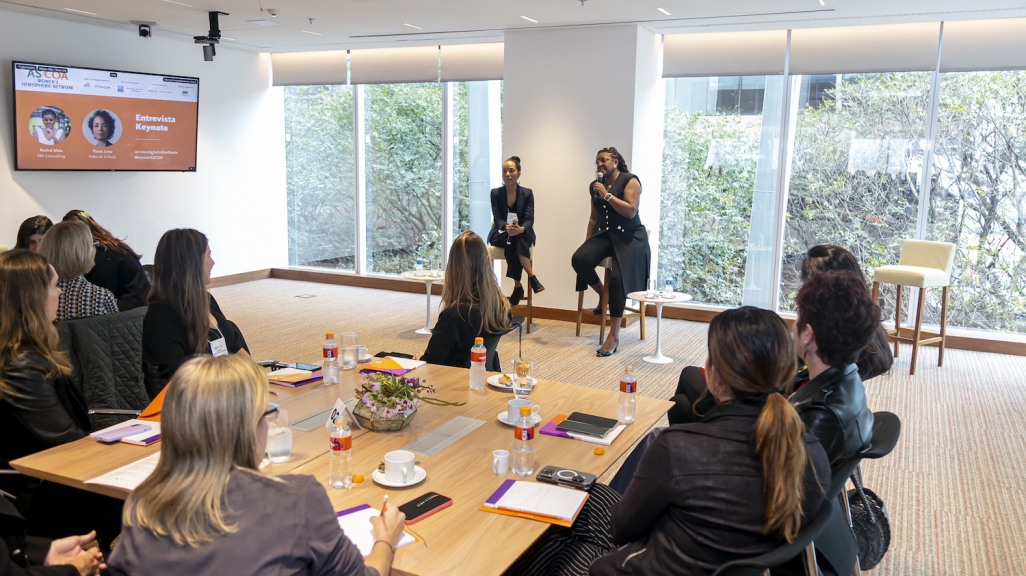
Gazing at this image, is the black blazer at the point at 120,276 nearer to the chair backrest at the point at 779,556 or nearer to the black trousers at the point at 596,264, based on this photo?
the black trousers at the point at 596,264

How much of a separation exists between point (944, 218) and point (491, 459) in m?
6.25

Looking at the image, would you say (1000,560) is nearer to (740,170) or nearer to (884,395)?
(884,395)

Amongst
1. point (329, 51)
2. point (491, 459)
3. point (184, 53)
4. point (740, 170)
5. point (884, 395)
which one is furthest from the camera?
point (329, 51)

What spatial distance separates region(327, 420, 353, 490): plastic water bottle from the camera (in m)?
2.15

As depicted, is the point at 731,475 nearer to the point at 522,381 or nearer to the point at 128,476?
the point at 522,381

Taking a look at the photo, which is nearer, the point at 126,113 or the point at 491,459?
the point at 491,459

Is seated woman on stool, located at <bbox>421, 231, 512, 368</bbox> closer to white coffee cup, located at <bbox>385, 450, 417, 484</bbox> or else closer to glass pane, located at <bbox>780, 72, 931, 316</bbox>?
white coffee cup, located at <bbox>385, 450, 417, 484</bbox>

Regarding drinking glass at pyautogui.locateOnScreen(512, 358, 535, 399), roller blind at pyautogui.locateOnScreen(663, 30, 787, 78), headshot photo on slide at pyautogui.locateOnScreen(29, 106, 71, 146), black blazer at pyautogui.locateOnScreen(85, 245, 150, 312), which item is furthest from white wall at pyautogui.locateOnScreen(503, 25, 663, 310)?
drinking glass at pyautogui.locateOnScreen(512, 358, 535, 399)

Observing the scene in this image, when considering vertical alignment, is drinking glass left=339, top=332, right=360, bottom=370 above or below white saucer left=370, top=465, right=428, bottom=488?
above

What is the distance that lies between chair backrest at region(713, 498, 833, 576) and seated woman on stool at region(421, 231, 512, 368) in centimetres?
208

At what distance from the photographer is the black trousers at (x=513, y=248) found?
24.4 feet

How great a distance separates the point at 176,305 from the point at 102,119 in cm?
559

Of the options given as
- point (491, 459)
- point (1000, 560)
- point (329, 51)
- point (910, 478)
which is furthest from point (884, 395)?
point (329, 51)

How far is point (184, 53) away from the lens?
8.55 m
